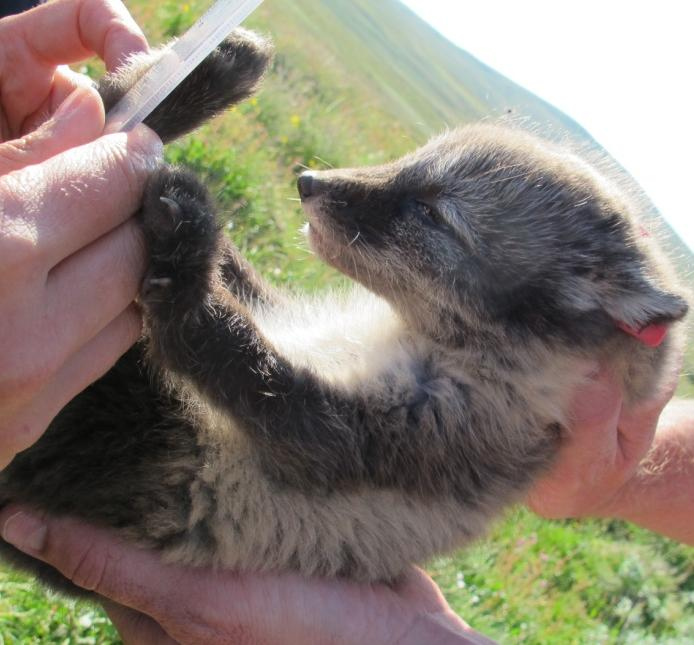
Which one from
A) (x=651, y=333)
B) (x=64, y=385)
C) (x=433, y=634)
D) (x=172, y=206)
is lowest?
(x=433, y=634)

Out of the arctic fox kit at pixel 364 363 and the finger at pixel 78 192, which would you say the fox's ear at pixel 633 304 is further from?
the finger at pixel 78 192

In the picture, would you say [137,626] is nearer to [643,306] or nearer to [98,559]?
[98,559]

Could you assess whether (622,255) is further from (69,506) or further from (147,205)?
(69,506)

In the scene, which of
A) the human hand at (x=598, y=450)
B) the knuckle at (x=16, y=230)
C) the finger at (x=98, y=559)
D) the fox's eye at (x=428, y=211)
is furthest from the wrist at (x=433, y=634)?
the knuckle at (x=16, y=230)

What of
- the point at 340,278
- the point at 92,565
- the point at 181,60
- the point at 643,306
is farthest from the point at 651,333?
the point at 340,278

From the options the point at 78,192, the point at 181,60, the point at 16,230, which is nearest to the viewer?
the point at 16,230

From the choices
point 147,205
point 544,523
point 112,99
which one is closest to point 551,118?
point 112,99
